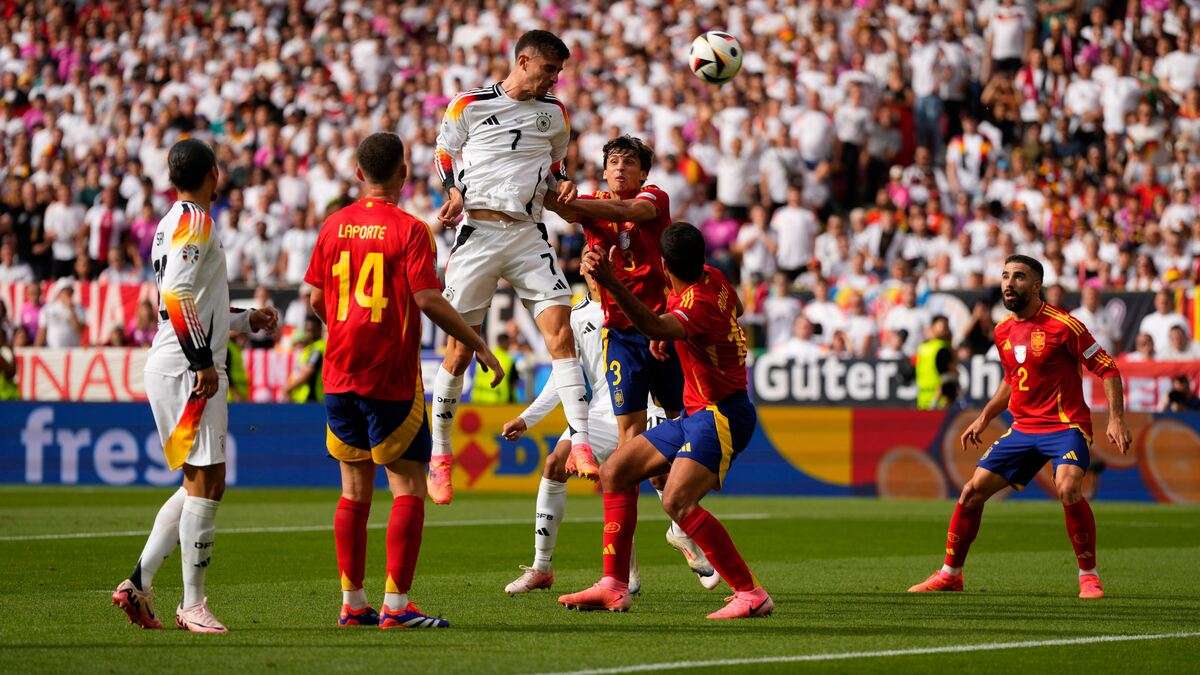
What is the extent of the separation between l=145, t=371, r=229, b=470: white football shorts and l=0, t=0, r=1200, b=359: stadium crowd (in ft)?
49.7

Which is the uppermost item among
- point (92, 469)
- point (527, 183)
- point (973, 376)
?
point (527, 183)

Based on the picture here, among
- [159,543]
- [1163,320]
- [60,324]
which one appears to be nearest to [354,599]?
[159,543]

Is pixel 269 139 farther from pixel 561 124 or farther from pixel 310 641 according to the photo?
pixel 310 641

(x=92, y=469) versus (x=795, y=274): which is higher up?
(x=795, y=274)

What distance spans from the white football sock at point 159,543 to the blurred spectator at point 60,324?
1866 centimetres

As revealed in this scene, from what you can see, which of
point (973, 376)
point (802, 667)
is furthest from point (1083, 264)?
point (802, 667)

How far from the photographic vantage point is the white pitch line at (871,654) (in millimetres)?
8328

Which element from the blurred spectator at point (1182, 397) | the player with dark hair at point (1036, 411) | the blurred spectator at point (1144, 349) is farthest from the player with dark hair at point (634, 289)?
the blurred spectator at point (1144, 349)

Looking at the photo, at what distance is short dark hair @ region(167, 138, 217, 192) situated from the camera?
962cm

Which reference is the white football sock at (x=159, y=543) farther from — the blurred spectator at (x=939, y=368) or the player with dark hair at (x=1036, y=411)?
the blurred spectator at (x=939, y=368)

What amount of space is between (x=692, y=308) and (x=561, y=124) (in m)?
2.12

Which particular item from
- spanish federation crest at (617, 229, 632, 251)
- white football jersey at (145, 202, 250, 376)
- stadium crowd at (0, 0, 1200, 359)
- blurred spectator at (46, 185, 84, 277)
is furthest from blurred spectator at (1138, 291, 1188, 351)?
blurred spectator at (46, 185, 84, 277)

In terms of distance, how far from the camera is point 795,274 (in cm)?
2658

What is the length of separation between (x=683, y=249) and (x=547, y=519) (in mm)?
2665
